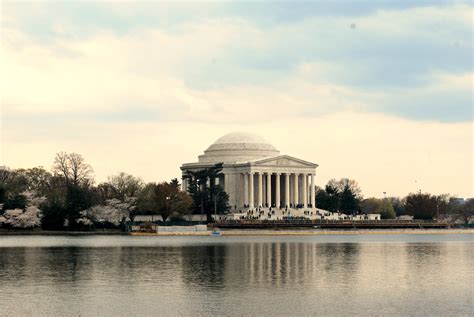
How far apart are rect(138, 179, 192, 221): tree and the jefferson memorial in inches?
1130

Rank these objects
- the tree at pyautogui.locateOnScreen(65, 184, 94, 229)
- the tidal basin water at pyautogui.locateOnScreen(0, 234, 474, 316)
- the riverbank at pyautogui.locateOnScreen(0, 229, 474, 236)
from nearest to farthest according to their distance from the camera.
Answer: the tidal basin water at pyautogui.locateOnScreen(0, 234, 474, 316) < the tree at pyautogui.locateOnScreen(65, 184, 94, 229) < the riverbank at pyautogui.locateOnScreen(0, 229, 474, 236)

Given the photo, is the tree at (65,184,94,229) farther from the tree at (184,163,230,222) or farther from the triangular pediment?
the triangular pediment

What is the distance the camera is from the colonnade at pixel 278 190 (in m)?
183

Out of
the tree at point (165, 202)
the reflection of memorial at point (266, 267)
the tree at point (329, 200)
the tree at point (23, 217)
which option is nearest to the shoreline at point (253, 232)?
the tree at point (23, 217)

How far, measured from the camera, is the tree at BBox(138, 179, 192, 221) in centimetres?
14962

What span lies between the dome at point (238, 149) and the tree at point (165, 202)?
38109 millimetres

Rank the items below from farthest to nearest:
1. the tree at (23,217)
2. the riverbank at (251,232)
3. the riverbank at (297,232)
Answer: the riverbank at (297,232) < the riverbank at (251,232) < the tree at (23,217)

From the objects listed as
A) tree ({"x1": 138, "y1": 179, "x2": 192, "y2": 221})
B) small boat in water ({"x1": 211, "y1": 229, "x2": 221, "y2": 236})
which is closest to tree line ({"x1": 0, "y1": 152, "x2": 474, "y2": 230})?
tree ({"x1": 138, "y1": 179, "x2": 192, "y2": 221})

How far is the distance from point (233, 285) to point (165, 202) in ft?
335

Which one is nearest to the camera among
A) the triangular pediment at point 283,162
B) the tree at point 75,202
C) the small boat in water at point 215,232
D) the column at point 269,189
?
the tree at point 75,202

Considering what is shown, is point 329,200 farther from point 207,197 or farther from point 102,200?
point 102,200

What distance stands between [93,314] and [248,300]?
754 centimetres

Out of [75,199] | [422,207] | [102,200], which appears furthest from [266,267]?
[422,207]

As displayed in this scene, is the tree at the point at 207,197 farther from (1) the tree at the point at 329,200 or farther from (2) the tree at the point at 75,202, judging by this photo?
(2) the tree at the point at 75,202
